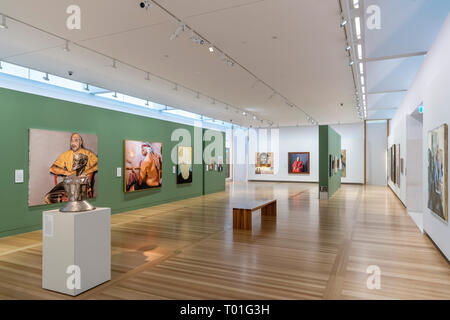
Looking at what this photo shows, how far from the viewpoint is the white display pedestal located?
3.84 metres

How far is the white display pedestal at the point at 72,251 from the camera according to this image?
12.6ft

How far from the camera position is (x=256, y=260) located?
5301 millimetres

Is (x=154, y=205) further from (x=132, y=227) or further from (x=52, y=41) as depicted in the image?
(x=52, y=41)

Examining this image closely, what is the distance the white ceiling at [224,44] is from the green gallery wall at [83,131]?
4.01 feet

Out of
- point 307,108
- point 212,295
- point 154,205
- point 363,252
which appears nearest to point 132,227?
point 154,205

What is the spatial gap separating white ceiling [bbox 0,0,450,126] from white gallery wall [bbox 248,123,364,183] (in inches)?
436

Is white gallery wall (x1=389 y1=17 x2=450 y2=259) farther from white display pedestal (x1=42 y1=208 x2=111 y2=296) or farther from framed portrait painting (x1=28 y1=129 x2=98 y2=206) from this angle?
framed portrait painting (x1=28 y1=129 x2=98 y2=206)

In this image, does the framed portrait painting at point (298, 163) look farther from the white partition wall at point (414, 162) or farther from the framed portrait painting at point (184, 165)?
the white partition wall at point (414, 162)

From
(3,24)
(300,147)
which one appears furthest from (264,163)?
(3,24)

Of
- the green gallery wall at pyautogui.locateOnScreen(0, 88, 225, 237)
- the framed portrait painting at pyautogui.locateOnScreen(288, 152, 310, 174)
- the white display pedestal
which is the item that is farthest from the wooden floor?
the framed portrait painting at pyautogui.locateOnScreen(288, 152, 310, 174)

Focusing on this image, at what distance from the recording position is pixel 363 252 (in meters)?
5.80

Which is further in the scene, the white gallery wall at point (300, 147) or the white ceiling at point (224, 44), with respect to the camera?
the white gallery wall at point (300, 147)

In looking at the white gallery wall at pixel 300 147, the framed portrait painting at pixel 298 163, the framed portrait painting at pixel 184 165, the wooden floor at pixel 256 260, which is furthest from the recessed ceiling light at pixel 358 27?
the framed portrait painting at pixel 298 163
